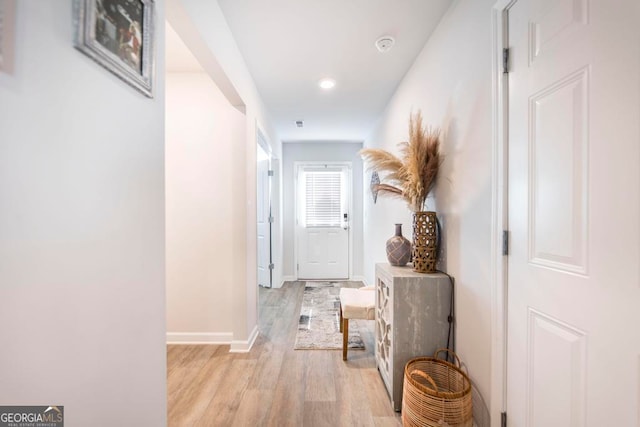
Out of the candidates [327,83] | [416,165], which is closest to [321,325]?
[416,165]

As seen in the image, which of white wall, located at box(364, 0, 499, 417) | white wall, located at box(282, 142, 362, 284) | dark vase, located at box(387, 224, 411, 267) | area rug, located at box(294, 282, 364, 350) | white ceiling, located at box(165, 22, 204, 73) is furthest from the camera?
white wall, located at box(282, 142, 362, 284)

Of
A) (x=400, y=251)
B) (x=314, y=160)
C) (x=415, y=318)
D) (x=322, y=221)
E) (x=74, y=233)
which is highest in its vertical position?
(x=314, y=160)

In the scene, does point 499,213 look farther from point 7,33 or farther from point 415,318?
point 7,33

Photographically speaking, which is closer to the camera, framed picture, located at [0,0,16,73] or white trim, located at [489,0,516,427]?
framed picture, located at [0,0,16,73]

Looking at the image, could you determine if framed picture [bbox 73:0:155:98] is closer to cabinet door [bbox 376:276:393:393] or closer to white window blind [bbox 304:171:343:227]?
cabinet door [bbox 376:276:393:393]

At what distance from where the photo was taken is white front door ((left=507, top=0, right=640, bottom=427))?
745 mm

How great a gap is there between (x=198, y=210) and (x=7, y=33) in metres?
2.12

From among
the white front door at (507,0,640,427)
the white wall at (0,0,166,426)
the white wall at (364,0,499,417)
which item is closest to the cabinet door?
the white wall at (364,0,499,417)

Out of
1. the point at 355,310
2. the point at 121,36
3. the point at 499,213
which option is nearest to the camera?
the point at 121,36

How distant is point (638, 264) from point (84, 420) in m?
1.49

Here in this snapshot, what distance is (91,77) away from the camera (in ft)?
2.49

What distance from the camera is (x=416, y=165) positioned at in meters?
1.77

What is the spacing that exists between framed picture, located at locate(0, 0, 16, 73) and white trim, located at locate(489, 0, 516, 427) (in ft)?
5.11

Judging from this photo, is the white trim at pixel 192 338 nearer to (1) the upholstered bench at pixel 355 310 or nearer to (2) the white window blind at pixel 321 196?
(1) the upholstered bench at pixel 355 310
